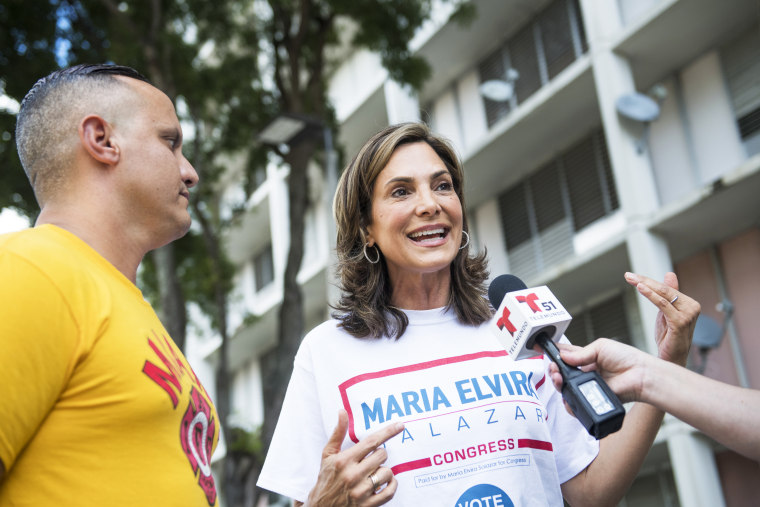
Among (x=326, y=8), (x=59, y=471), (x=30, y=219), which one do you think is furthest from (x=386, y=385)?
(x=326, y=8)

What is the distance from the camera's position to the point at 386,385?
108 inches

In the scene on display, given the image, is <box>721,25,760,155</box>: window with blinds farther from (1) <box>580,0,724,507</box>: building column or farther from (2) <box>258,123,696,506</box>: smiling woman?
(2) <box>258,123,696,506</box>: smiling woman

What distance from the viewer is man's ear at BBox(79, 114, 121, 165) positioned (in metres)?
2.27

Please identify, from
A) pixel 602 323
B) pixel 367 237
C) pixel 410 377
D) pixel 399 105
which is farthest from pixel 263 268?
pixel 410 377

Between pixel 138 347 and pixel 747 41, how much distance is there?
12176 millimetres

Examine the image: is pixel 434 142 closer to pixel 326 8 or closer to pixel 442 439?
pixel 442 439

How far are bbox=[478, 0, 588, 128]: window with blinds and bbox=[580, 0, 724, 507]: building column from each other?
4.70 ft

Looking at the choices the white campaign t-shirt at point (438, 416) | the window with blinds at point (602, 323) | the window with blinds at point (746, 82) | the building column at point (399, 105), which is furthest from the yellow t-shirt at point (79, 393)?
the building column at point (399, 105)

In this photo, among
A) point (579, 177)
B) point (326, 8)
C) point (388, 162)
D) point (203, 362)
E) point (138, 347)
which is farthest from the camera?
point (203, 362)

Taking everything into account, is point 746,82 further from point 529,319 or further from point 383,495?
point 383,495

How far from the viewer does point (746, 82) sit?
1209 centimetres

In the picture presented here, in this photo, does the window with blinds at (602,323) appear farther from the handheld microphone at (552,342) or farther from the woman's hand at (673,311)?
the handheld microphone at (552,342)

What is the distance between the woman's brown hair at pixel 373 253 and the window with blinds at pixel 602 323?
10.9 meters

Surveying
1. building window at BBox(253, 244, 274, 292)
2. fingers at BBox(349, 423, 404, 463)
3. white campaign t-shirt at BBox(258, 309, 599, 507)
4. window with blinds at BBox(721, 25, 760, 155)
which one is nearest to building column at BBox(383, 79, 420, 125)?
window with blinds at BBox(721, 25, 760, 155)
